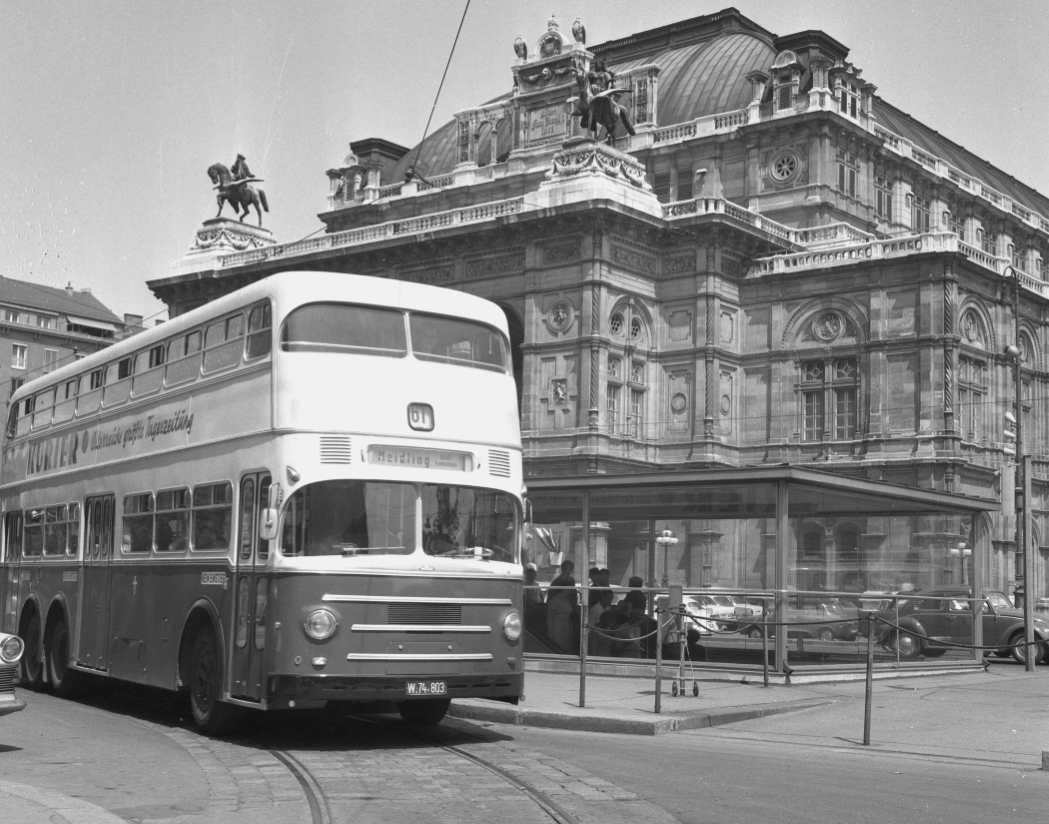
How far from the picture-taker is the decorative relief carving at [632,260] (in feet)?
171

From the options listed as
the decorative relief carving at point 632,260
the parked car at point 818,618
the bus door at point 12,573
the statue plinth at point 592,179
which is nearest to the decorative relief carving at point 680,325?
the decorative relief carving at point 632,260

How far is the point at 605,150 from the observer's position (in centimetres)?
5194

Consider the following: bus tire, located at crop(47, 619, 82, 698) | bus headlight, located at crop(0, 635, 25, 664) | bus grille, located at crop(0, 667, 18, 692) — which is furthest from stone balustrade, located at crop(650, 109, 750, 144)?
bus grille, located at crop(0, 667, 18, 692)

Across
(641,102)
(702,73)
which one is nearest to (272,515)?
(641,102)

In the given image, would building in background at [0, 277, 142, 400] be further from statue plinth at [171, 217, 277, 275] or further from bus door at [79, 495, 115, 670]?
bus door at [79, 495, 115, 670]

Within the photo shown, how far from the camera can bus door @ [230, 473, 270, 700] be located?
557 inches

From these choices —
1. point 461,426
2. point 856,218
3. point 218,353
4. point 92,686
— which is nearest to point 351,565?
point 461,426

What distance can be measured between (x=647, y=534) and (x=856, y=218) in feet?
121

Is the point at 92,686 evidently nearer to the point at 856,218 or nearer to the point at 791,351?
the point at 791,351

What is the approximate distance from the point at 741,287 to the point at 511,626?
135 ft

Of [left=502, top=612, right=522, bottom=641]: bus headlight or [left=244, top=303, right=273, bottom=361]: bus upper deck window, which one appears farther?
[left=502, top=612, right=522, bottom=641]: bus headlight

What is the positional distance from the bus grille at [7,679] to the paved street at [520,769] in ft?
2.08

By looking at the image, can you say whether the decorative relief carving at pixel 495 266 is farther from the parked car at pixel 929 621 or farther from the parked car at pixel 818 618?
the parked car at pixel 818 618

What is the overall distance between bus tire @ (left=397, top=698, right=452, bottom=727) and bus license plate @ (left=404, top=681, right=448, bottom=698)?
1.56 metres
